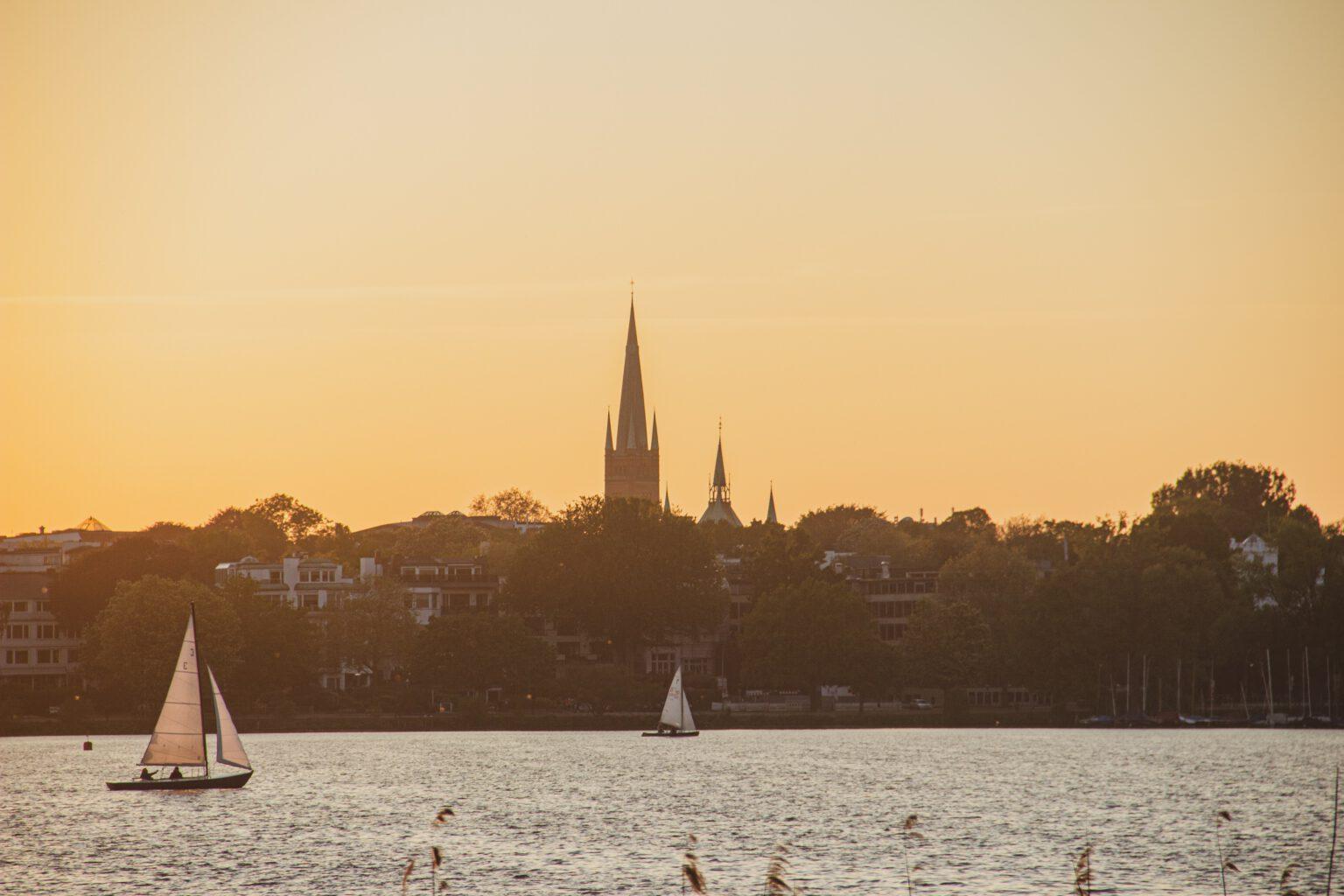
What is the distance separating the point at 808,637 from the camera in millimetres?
177375

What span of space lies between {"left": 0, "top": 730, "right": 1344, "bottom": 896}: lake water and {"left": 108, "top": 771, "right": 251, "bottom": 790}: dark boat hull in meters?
0.96

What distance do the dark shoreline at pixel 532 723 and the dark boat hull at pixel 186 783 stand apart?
60005 mm

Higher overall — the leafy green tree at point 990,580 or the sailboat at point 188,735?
the leafy green tree at point 990,580

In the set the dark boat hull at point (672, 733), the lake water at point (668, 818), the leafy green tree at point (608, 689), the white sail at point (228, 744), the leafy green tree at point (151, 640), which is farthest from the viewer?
the leafy green tree at point (608, 689)

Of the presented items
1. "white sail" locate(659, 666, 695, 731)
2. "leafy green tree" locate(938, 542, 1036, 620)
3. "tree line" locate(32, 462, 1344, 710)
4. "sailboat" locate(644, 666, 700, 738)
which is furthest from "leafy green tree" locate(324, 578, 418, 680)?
"leafy green tree" locate(938, 542, 1036, 620)

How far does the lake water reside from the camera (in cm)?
6875

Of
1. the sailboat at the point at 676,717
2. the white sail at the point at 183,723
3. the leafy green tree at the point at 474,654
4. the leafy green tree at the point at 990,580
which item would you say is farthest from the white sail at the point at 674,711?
the white sail at the point at 183,723

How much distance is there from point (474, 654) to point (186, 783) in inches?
3056

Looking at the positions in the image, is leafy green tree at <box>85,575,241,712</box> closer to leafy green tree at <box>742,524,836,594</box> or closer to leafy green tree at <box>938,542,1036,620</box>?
leafy green tree at <box>742,524,836,594</box>

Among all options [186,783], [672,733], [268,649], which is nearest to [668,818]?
[186,783]

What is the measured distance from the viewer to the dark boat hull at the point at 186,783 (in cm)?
9538

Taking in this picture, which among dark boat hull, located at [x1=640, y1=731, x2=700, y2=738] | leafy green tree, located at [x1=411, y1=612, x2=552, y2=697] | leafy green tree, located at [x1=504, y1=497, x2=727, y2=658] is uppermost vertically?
leafy green tree, located at [x1=504, y1=497, x2=727, y2=658]

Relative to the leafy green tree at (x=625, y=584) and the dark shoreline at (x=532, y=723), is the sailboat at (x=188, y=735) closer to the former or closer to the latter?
the dark shoreline at (x=532, y=723)

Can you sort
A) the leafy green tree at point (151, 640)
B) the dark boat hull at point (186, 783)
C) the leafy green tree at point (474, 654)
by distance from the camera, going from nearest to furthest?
the dark boat hull at point (186, 783) < the leafy green tree at point (151, 640) < the leafy green tree at point (474, 654)
